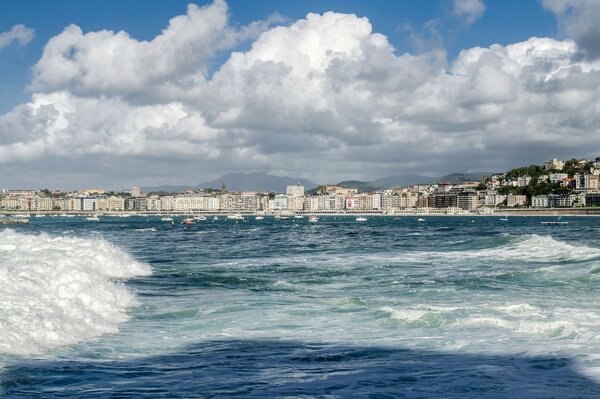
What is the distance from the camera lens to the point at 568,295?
74.9ft

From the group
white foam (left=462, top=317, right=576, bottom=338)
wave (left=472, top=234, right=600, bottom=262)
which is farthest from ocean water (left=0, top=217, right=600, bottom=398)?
wave (left=472, top=234, right=600, bottom=262)

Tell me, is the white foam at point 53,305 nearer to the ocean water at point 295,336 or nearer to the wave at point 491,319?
the ocean water at point 295,336

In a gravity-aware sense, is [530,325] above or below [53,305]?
below

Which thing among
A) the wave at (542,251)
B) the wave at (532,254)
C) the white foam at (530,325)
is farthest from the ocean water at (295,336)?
the wave at (542,251)

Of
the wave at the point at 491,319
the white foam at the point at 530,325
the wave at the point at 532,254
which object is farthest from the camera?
the wave at the point at 532,254

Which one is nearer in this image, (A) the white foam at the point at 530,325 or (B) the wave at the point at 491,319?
(A) the white foam at the point at 530,325

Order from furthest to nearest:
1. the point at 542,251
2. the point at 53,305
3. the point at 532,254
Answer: the point at 542,251 → the point at 532,254 → the point at 53,305

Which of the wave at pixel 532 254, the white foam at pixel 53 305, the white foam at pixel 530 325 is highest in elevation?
the white foam at pixel 53 305

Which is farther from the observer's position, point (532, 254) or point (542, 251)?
point (542, 251)

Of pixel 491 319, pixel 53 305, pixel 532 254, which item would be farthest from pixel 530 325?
pixel 532 254

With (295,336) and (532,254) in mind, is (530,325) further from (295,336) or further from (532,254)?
(532,254)

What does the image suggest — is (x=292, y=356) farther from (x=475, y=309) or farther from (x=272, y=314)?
(x=475, y=309)

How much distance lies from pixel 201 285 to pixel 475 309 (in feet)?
37.2

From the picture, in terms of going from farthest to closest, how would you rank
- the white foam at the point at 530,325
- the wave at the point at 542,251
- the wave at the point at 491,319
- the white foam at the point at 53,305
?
the wave at the point at 542,251, the wave at the point at 491,319, the white foam at the point at 530,325, the white foam at the point at 53,305
